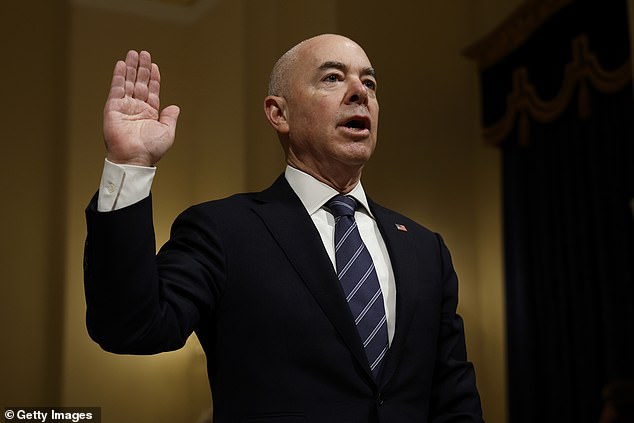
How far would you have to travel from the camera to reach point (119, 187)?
1.36m

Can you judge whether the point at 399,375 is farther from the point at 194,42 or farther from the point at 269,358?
the point at 194,42

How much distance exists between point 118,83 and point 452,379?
0.95 metres

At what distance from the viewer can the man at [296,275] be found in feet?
4.50

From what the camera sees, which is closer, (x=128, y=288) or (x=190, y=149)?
(x=128, y=288)

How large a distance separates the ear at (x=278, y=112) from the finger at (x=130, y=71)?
1.59 feet

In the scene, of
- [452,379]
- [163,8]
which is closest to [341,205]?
[452,379]

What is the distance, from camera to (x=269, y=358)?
1.56 metres

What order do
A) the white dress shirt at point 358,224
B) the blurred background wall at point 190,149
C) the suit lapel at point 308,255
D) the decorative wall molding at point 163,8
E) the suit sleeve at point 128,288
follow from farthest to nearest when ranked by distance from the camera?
the decorative wall molding at point 163,8 → the blurred background wall at point 190,149 → the white dress shirt at point 358,224 → the suit lapel at point 308,255 → the suit sleeve at point 128,288

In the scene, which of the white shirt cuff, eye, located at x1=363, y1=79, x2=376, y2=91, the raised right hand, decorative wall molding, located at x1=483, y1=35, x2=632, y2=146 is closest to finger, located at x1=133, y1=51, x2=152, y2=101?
the raised right hand

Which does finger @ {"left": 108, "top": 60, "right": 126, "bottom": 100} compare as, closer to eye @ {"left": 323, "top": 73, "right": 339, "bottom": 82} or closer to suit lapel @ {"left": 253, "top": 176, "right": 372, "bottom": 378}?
suit lapel @ {"left": 253, "top": 176, "right": 372, "bottom": 378}

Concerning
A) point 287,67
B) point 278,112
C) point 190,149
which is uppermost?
point 190,149

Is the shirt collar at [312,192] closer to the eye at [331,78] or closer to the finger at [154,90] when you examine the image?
the eye at [331,78]

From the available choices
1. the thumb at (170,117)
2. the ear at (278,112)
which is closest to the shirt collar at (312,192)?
the ear at (278,112)

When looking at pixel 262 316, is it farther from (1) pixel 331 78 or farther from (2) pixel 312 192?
(1) pixel 331 78
